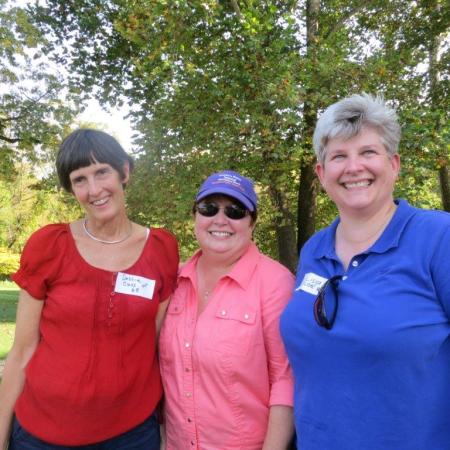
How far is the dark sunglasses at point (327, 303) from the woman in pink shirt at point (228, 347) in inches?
14.2

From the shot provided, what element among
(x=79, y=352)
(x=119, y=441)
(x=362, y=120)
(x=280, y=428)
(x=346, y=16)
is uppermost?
(x=346, y=16)

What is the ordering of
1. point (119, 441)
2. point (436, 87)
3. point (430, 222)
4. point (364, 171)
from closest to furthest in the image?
point (430, 222)
point (364, 171)
point (119, 441)
point (436, 87)

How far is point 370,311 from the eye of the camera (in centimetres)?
167

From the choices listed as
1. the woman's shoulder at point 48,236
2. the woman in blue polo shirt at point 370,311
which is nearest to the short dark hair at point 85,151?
the woman's shoulder at point 48,236

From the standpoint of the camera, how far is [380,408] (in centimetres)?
167

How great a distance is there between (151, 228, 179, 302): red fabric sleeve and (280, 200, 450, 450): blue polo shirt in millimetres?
833

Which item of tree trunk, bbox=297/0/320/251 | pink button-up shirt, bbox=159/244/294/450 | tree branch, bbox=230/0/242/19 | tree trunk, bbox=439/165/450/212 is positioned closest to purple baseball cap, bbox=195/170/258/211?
pink button-up shirt, bbox=159/244/294/450

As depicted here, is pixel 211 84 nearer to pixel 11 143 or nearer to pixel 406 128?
pixel 406 128

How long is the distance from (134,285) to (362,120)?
1321 mm

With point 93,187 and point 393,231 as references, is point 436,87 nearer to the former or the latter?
point 393,231

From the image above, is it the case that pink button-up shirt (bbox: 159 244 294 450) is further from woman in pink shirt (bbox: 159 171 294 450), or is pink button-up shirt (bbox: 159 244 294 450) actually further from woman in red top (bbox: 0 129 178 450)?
woman in red top (bbox: 0 129 178 450)

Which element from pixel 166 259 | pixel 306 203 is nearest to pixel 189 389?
pixel 166 259

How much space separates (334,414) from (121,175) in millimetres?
1534

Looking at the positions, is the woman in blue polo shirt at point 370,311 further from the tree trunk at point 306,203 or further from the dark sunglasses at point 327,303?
the tree trunk at point 306,203
